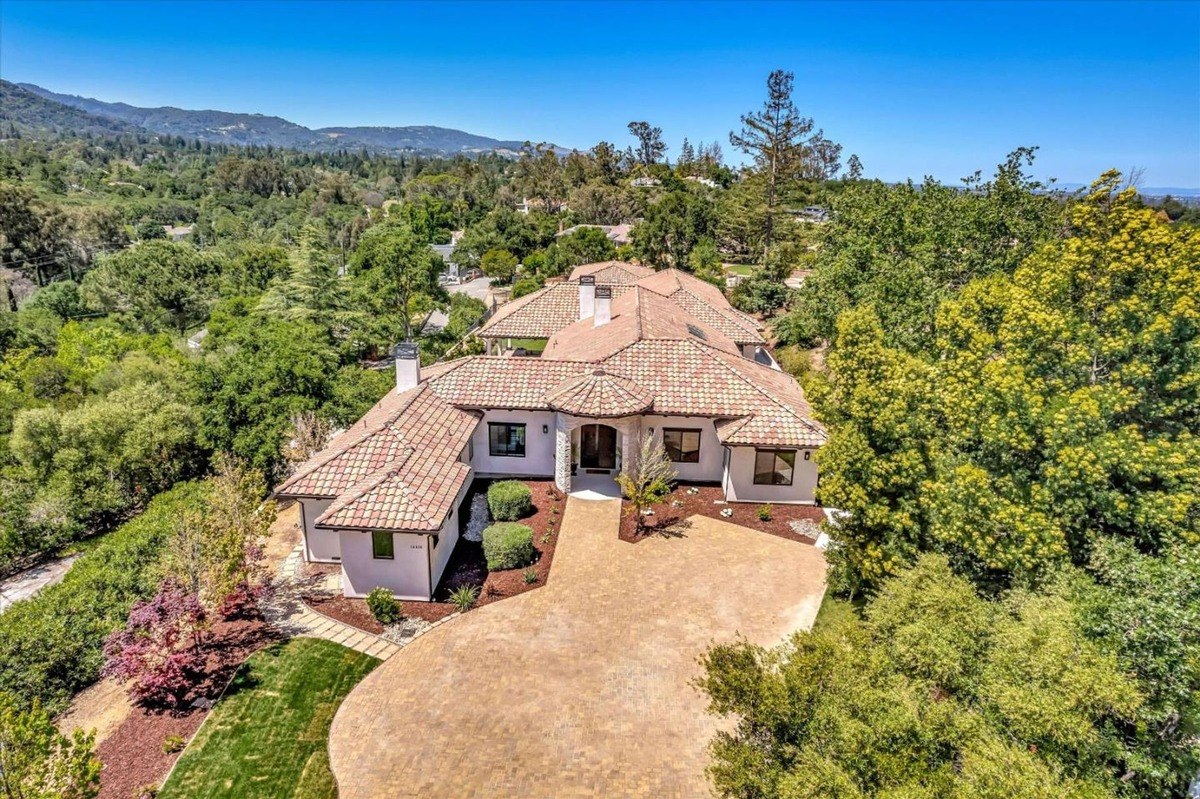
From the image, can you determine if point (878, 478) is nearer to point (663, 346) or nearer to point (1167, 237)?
point (1167, 237)

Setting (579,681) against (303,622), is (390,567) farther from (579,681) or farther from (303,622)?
(579,681)

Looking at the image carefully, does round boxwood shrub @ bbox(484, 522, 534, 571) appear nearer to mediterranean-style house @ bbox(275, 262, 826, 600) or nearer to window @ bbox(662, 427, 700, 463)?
mediterranean-style house @ bbox(275, 262, 826, 600)

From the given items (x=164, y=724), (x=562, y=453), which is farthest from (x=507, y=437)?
(x=164, y=724)

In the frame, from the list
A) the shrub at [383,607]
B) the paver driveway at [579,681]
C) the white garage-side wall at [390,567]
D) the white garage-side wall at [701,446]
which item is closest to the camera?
the paver driveway at [579,681]

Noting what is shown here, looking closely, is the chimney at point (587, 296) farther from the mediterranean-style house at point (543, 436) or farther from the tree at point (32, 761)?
the tree at point (32, 761)

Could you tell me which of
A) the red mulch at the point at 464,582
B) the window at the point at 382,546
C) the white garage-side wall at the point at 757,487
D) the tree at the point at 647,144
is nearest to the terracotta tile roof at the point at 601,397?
the white garage-side wall at the point at 757,487
